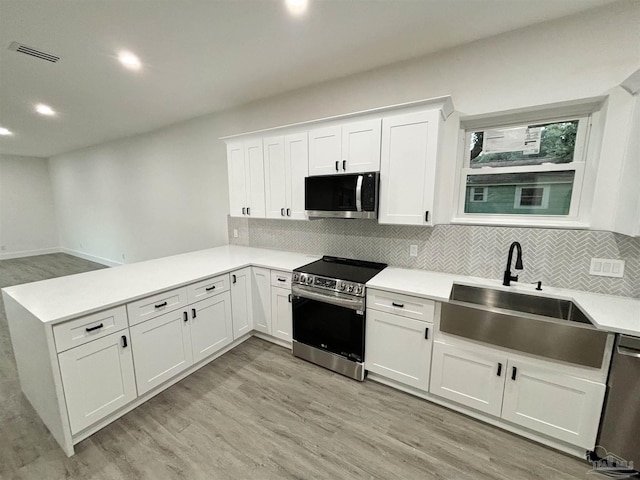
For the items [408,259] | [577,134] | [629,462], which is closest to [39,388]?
[408,259]

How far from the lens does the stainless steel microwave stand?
2219 mm

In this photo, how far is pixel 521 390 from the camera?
168cm

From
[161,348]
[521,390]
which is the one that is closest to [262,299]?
[161,348]

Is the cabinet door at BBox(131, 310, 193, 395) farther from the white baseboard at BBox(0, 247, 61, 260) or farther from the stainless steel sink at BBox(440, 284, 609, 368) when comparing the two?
the white baseboard at BBox(0, 247, 61, 260)

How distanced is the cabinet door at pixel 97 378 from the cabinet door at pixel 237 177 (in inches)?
71.0

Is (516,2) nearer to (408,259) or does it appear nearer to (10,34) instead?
(408,259)

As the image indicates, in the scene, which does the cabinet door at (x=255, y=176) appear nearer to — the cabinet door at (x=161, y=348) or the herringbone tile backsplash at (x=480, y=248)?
the herringbone tile backsplash at (x=480, y=248)

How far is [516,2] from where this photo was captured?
1.67 meters

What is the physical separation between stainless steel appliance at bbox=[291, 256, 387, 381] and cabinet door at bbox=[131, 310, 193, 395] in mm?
976

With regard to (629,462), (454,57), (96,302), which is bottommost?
(629,462)

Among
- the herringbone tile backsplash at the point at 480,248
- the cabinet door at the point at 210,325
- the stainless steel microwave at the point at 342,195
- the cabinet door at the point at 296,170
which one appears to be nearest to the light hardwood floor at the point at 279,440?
the cabinet door at the point at 210,325

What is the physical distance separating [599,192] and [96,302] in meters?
3.52

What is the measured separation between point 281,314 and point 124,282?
139cm

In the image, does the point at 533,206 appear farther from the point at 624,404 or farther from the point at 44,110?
the point at 44,110
